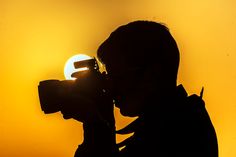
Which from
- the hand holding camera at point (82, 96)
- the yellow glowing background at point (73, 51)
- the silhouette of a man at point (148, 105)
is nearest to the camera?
the silhouette of a man at point (148, 105)

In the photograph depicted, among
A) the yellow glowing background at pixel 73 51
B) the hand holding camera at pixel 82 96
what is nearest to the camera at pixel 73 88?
the hand holding camera at pixel 82 96

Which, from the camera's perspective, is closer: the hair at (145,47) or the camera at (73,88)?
the hair at (145,47)

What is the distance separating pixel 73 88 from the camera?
0.76 metres

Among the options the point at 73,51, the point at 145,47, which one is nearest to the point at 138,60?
the point at 145,47

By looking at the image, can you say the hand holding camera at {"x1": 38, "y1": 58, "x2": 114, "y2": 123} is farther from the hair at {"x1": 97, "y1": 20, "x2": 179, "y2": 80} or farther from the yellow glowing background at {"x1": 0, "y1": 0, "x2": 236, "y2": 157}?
the yellow glowing background at {"x1": 0, "y1": 0, "x2": 236, "y2": 157}

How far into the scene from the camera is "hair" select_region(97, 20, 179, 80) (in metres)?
0.64

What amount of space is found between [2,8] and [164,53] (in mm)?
918

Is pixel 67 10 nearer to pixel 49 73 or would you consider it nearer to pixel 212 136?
pixel 49 73

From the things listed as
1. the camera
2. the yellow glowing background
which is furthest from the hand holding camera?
the yellow glowing background

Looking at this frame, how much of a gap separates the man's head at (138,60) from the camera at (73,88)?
0.06 meters

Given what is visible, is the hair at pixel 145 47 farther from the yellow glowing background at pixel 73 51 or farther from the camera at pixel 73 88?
the yellow glowing background at pixel 73 51

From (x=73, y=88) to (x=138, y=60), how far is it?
18 centimetres

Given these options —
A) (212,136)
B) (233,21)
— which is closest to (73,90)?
(212,136)

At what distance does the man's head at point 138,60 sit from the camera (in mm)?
641
